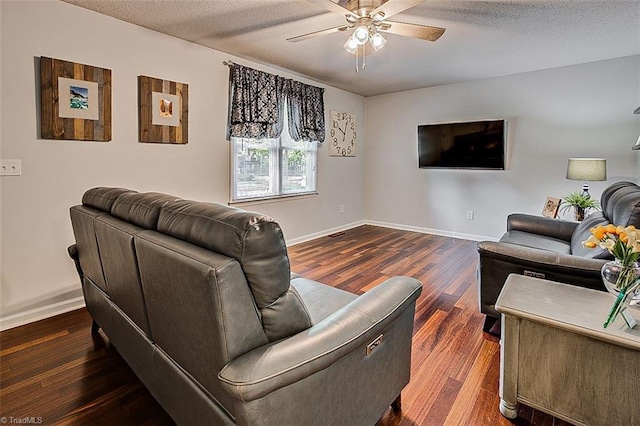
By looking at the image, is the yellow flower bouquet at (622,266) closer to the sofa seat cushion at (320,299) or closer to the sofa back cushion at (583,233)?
the sofa back cushion at (583,233)

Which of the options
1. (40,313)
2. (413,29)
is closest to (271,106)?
(413,29)

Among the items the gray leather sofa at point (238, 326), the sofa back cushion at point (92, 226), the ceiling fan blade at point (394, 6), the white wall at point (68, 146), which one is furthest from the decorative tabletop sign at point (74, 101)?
the ceiling fan blade at point (394, 6)

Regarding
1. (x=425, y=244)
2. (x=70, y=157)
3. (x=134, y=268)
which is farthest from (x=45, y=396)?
(x=425, y=244)

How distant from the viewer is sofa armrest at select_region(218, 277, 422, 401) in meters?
0.87

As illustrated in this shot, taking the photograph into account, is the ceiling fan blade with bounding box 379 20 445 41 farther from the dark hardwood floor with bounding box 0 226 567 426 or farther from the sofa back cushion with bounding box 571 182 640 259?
the dark hardwood floor with bounding box 0 226 567 426

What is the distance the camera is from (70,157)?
8.66 feet

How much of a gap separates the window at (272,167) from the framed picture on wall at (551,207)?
307cm

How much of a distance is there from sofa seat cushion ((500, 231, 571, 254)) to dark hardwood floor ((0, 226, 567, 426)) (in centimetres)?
60

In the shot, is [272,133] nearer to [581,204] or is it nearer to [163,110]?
[163,110]

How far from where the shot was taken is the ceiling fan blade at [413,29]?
2275 millimetres

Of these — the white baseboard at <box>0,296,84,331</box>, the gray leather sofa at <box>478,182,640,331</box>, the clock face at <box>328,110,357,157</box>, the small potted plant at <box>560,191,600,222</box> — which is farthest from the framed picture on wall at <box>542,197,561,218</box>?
the white baseboard at <box>0,296,84,331</box>

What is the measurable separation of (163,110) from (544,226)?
383 centimetres

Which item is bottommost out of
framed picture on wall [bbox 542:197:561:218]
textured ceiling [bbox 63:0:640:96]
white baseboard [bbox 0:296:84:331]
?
white baseboard [bbox 0:296:84:331]

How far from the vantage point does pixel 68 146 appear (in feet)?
8.60
